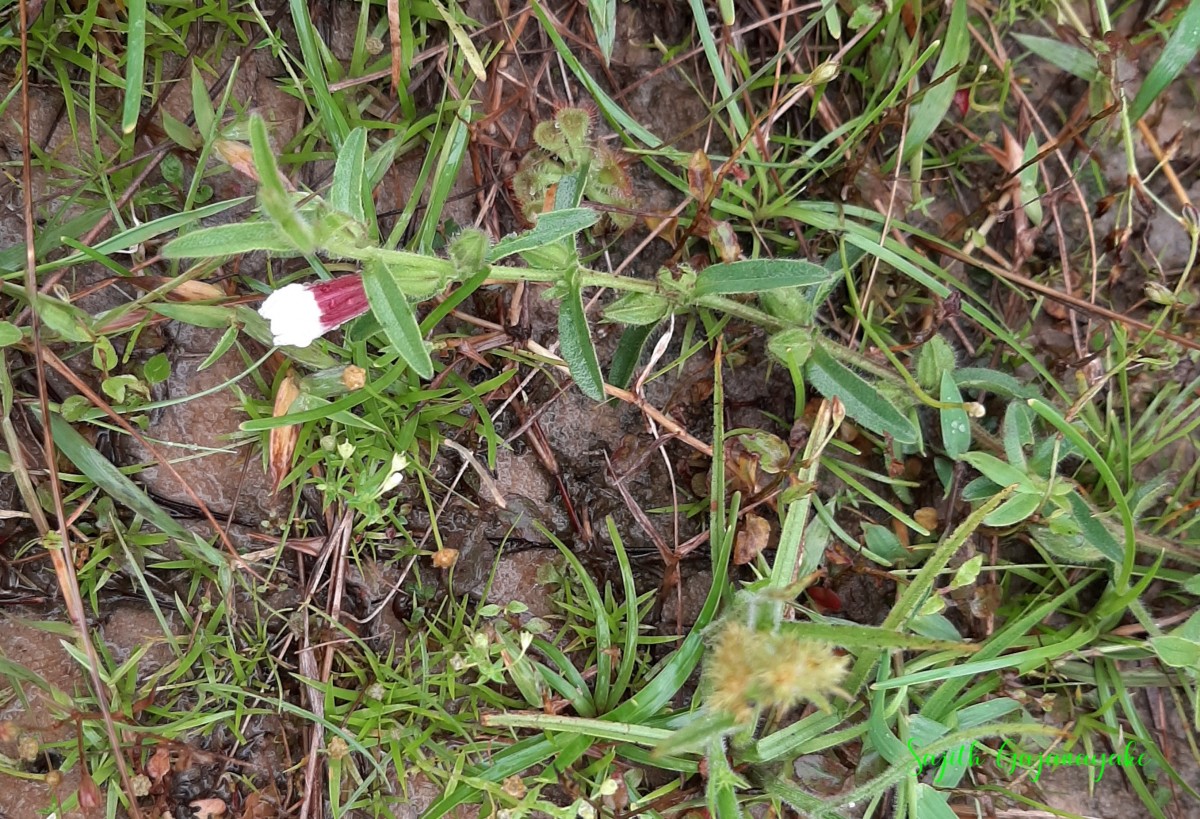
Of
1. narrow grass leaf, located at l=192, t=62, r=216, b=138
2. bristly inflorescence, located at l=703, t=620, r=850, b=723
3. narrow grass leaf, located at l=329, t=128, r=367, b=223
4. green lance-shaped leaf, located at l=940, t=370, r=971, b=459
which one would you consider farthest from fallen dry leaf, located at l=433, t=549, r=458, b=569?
green lance-shaped leaf, located at l=940, t=370, r=971, b=459

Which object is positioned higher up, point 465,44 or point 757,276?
point 465,44

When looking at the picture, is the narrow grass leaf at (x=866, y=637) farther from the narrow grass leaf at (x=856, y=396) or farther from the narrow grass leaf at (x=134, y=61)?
the narrow grass leaf at (x=134, y=61)

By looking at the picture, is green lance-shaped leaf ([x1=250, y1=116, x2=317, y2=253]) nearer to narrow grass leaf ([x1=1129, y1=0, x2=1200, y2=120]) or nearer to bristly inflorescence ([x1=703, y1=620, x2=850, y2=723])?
bristly inflorescence ([x1=703, y1=620, x2=850, y2=723])

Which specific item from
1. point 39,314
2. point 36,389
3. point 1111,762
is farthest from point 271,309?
point 1111,762

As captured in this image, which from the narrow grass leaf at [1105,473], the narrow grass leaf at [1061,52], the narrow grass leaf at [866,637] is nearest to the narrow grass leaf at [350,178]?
the narrow grass leaf at [866,637]

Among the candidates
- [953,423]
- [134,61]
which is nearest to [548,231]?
[134,61]

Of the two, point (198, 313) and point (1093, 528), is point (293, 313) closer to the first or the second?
point (198, 313)

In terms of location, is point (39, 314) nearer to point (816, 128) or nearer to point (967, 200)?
point (816, 128)
